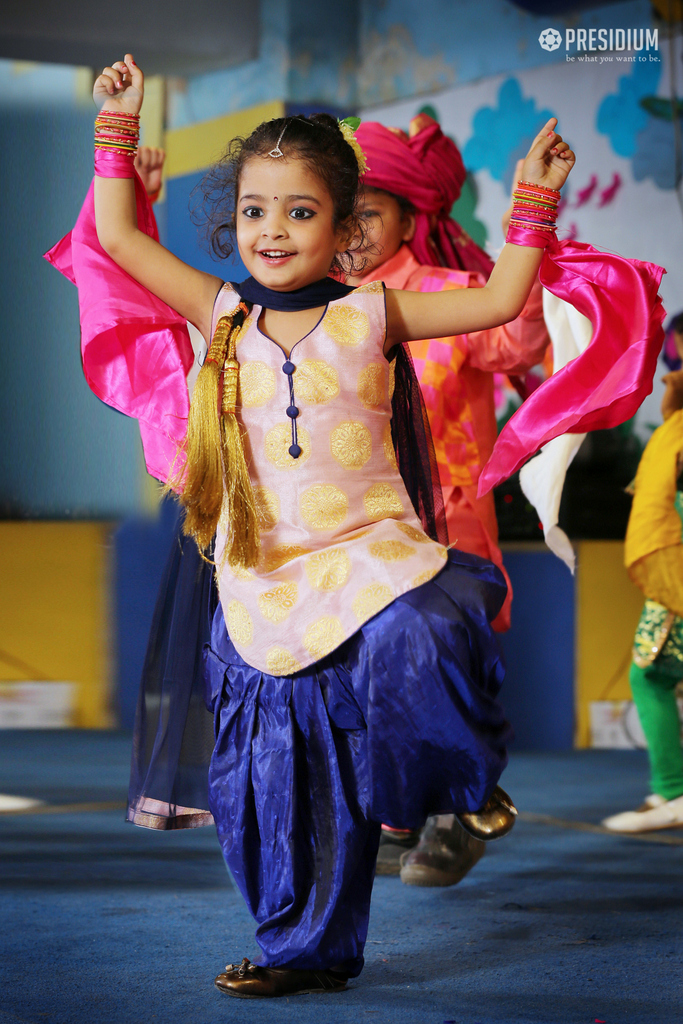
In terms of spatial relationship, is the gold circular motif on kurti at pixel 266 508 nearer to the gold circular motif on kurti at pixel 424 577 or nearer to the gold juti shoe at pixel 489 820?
the gold circular motif on kurti at pixel 424 577

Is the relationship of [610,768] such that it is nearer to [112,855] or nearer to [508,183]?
[112,855]

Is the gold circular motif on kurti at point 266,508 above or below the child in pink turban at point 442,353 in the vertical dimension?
below

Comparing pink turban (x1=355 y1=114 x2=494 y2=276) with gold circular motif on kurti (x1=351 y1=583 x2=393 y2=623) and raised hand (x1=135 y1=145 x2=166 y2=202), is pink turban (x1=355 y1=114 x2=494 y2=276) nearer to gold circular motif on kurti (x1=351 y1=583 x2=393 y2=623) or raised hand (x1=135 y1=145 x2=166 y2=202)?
raised hand (x1=135 y1=145 x2=166 y2=202)

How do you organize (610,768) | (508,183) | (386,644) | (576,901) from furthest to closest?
(508,183) < (610,768) < (576,901) < (386,644)

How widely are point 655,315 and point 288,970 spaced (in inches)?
42.4

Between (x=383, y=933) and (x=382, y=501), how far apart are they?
784 mm

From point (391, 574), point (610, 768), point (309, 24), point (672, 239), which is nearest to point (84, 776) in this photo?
point (610, 768)

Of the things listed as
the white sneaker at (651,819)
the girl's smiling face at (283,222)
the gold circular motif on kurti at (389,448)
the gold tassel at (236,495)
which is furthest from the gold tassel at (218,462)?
the white sneaker at (651,819)

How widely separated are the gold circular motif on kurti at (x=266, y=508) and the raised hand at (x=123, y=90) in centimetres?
57

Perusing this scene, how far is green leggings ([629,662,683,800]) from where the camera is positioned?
2967 millimetres

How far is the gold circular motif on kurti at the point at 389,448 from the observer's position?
1673mm

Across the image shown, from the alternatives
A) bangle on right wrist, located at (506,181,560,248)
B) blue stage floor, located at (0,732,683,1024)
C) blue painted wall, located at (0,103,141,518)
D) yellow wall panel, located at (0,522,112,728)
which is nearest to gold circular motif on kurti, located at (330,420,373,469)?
bangle on right wrist, located at (506,181,560,248)

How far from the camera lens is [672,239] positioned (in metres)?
4.61

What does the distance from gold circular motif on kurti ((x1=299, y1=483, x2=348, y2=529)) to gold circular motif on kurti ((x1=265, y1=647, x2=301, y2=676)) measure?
7.0 inches
